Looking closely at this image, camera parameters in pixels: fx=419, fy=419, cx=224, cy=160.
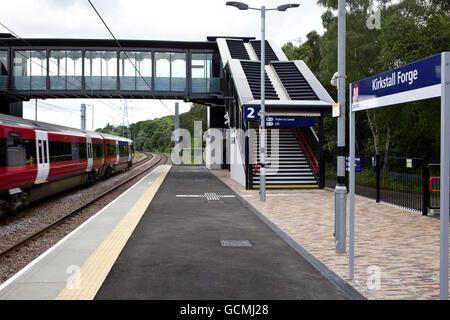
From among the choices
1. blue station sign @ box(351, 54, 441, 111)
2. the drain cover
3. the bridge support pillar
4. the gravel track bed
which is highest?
the bridge support pillar

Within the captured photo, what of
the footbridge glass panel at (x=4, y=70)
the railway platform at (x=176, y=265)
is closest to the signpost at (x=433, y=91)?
the railway platform at (x=176, y=265)

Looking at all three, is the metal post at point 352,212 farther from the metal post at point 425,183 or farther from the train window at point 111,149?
the train window at point 111,149

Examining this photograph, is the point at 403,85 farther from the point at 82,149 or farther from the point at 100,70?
the point at 100,70

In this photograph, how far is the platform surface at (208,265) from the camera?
5.54m

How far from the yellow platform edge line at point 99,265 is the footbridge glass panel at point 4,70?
25795mm

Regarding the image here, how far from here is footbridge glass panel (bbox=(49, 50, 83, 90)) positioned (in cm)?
3158

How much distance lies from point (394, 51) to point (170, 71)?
57.4 ft

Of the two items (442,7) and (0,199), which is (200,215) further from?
(442,7)

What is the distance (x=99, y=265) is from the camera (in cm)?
674

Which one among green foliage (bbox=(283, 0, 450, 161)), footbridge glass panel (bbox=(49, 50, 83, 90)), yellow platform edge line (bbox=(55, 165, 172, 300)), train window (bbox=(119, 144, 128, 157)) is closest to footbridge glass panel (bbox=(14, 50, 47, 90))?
footbridge glass panel (bbox=(49, 50, 83, 90))

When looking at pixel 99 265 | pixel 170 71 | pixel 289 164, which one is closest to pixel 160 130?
pixel 170 71

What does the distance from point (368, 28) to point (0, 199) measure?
25226 mm

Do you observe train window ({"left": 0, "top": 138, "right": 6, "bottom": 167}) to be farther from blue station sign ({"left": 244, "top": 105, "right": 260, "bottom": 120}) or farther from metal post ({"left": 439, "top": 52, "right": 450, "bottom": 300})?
metal post ({"left": 439, "top": 52, "right": 450, "bottom": 300})

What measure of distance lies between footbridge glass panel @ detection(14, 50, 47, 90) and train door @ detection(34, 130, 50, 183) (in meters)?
18.7
